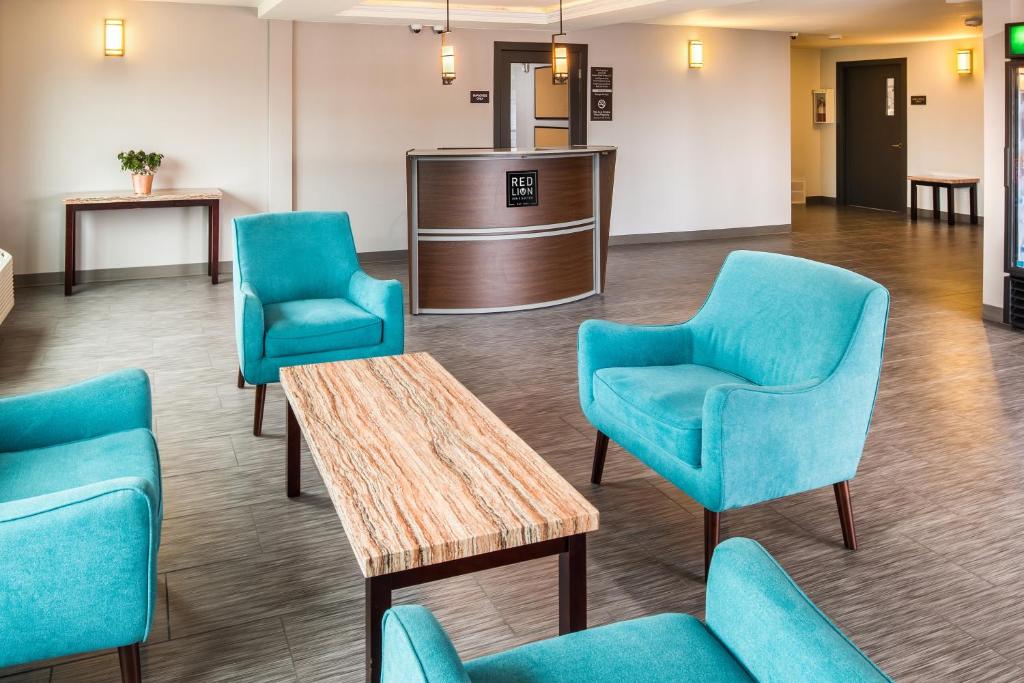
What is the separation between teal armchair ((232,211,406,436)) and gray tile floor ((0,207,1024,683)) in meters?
0.43

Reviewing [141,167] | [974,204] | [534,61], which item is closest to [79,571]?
[141,167]

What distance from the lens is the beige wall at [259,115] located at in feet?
26.4

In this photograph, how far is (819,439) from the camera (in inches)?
114

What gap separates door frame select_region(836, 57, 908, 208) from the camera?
13.0m

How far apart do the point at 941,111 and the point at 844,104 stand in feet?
5.90

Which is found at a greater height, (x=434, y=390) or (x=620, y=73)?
(x=620, y=73)

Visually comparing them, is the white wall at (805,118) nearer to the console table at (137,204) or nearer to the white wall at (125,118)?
the white wall at (125,118)

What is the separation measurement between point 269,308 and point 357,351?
557 mm

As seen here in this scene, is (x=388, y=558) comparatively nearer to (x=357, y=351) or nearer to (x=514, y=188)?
(x=357, y=351)

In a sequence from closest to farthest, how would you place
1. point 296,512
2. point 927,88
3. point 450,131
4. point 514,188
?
1. point 296,512
2. point 514,188
3. point 450,131
4. point 927,88

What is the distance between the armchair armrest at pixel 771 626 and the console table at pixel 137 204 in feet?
23.9

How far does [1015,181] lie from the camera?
5.86 m

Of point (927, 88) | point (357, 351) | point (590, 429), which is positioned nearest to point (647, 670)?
point (590, 429)

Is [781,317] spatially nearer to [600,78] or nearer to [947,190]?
[600,78]
